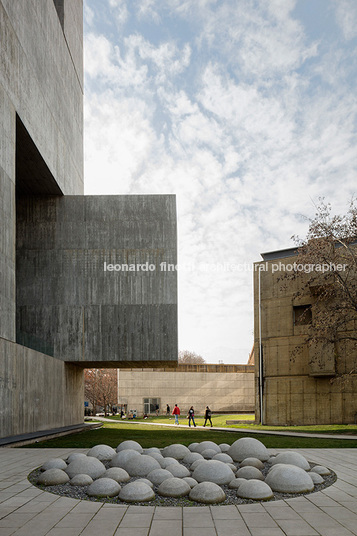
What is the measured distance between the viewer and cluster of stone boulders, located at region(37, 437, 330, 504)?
25.5 ft

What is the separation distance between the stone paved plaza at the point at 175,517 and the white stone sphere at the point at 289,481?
0.23 m

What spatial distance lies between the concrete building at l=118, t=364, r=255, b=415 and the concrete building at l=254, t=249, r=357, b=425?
20.7m

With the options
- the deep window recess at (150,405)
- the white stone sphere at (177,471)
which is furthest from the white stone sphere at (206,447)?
the deep window recess at (150,405)

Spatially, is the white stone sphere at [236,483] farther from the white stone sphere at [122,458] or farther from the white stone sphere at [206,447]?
the white stone sphere at [206,447]

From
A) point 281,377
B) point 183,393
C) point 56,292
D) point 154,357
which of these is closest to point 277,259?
point 281,377

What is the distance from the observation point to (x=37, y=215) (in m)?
27.1

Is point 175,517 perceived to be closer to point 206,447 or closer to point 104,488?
A: point 104,488

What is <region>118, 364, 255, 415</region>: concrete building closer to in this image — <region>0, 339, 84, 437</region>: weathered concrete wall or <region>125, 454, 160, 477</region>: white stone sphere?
<region>0, 339, 84, 437</region>: weathered concrete wall

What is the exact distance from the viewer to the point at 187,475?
902cm

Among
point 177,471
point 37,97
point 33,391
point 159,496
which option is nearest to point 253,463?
point 177,471

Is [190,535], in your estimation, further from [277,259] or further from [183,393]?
[183,393]

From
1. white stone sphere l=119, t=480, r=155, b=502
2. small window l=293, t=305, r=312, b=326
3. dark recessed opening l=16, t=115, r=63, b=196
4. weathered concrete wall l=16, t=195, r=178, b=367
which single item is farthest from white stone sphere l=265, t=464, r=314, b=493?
small window l=293, t=305, r=312, b=326

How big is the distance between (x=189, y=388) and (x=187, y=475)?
158 feet

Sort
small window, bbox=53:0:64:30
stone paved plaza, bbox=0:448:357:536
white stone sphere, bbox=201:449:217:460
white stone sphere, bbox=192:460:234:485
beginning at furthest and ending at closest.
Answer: small window, bbox=53:0:64:30, white stone sphere, bbox=201:449:217:460, white stone sphere, bbox=192:460:234:485, stone paved plaza, bbox=0:448:357:536
